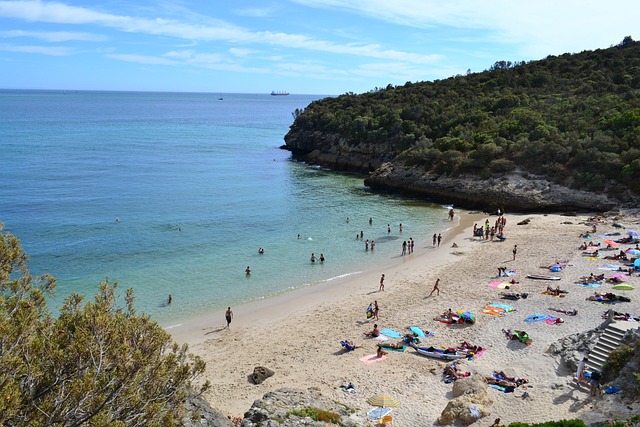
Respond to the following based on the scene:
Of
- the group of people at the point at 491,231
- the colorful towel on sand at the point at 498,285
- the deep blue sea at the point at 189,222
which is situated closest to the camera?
the colorful towel on sand at the point at 498,285

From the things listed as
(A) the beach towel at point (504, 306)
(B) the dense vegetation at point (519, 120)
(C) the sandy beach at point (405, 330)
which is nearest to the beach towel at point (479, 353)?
(C) the sandy beach at point (405, 330)

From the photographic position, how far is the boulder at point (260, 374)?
16.1m

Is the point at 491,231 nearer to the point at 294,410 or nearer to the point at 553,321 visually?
the point at 553,321

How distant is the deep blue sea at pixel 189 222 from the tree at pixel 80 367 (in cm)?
1408

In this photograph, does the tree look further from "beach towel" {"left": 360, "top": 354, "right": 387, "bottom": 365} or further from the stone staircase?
the stone staircase

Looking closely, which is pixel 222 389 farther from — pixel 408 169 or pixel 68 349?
pixel 408 169

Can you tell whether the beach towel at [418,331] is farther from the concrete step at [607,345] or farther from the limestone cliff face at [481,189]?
the limestone cliff face at [481,189]

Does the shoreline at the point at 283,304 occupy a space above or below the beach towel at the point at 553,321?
below

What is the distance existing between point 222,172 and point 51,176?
18590 millimetres

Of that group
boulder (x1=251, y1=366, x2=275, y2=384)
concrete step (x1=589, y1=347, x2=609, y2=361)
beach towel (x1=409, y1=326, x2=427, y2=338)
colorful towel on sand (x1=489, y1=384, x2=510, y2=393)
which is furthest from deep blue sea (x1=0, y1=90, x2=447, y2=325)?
concrete step (x1=589, y1=347, x2=609, y2=361)

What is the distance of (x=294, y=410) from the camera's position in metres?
12.5

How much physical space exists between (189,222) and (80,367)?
104 ft

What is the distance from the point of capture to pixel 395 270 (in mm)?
28438

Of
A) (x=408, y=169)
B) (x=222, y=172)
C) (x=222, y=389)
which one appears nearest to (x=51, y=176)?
(x=222, y=172)
